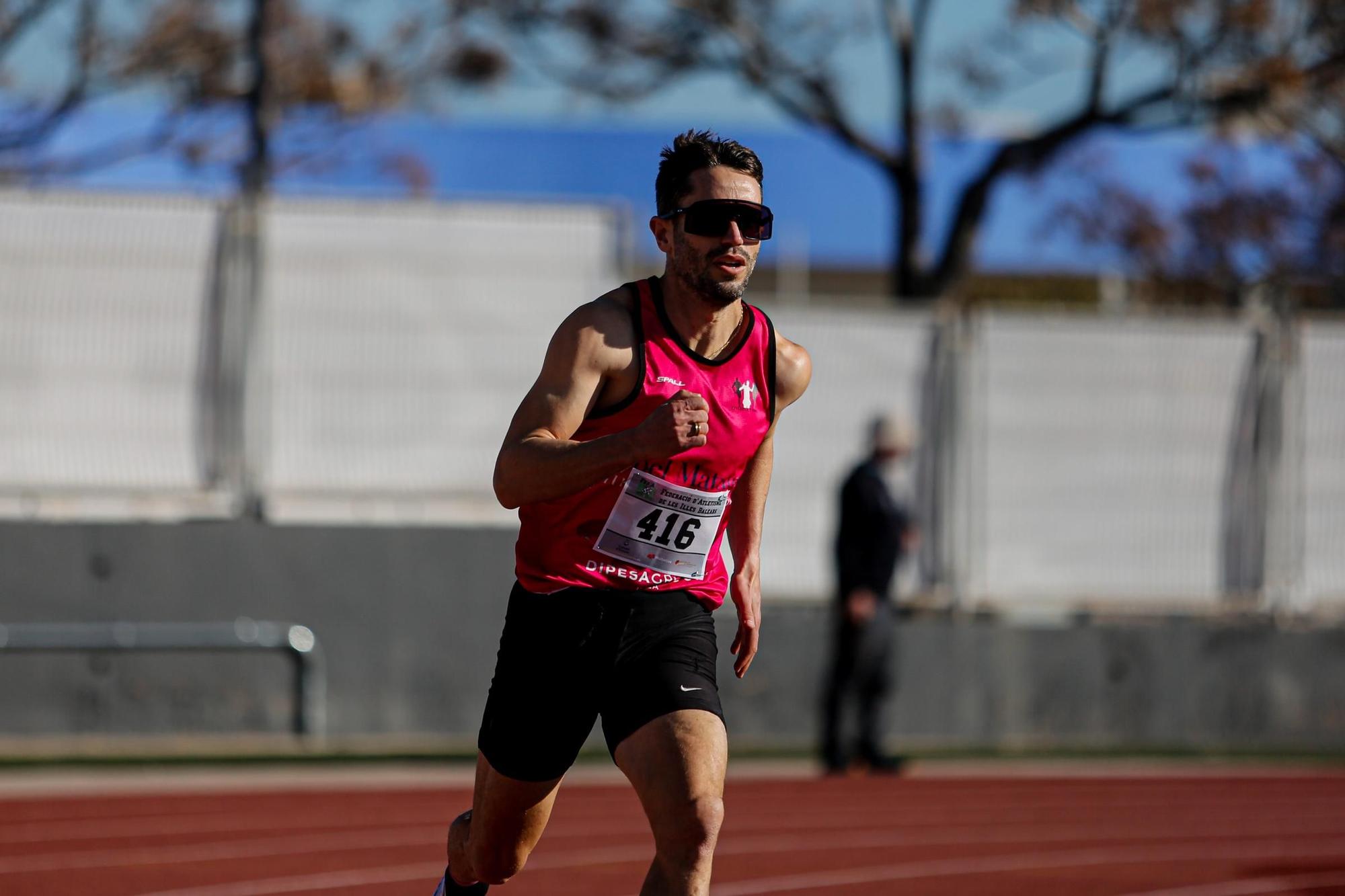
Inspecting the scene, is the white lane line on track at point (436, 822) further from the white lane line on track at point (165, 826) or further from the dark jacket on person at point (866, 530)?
the dark jacket on person at point (866, 530)

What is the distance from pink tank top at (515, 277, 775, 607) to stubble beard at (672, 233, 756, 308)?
108 mm

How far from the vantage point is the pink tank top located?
483 cm

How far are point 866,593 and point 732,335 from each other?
7028mm

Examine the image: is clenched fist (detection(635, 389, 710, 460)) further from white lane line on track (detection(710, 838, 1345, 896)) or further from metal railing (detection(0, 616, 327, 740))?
metal railing (detection(0, 616, 327, 740))

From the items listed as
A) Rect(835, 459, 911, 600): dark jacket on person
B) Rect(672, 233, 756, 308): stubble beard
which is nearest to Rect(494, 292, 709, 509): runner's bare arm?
Rect(672, 233, 756, 308): stubble beard

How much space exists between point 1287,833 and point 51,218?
28.6 feet

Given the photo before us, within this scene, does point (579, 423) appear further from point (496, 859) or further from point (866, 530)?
point (866, 530)

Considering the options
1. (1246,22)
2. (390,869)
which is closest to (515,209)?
(390,869)

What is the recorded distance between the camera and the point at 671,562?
5.02 metres

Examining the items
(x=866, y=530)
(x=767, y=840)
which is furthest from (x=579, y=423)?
(x=866, y=530)

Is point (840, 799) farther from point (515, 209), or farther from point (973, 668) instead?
point (515, 209)

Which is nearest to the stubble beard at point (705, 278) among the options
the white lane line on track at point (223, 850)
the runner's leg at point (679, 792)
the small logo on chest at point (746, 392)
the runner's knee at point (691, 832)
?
the small logo on chest at point (746, 392)

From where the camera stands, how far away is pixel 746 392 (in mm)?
4949

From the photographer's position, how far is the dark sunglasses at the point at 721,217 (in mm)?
4820
